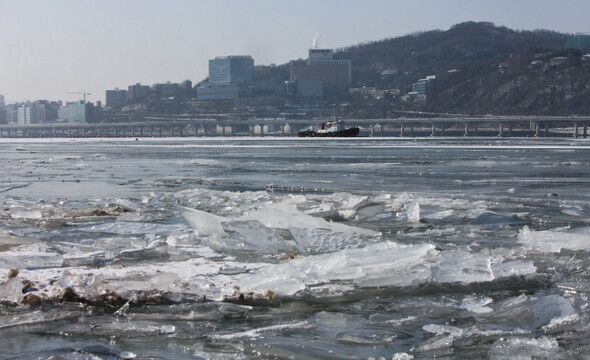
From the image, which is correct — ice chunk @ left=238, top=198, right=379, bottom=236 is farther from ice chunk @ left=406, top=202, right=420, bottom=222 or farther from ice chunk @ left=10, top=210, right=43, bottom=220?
ice chunk @ left=10, top=210, right=43, bottom=220

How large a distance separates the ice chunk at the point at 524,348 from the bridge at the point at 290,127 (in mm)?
105974

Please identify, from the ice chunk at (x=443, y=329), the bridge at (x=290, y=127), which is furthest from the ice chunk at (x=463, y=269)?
the bridge at (x=290, y=127)

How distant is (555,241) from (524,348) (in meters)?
3.30

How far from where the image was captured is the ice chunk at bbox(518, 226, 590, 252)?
22.7ft

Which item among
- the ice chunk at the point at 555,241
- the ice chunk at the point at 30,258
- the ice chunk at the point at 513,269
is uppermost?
the ice chunk at the point at 555,241

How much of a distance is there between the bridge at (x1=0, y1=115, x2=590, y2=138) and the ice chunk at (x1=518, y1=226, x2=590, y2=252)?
337ft

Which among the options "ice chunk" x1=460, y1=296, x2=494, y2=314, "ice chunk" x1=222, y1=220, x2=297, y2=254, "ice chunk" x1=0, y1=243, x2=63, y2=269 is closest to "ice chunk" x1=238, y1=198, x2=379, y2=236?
"ice chunk" x1=222, y1=220, x2=297, y2=254

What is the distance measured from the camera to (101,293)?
17.2 ft

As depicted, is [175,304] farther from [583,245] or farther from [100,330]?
[583,245]

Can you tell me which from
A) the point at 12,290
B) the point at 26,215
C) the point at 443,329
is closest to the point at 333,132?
the point at 26,215

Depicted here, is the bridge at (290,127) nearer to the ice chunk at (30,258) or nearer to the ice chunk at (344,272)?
the ice chunk at (344,272)

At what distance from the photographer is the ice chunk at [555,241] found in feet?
22.7

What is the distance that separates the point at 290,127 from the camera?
137 m

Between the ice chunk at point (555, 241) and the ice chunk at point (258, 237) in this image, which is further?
the ice chunk at point (258, 237)
